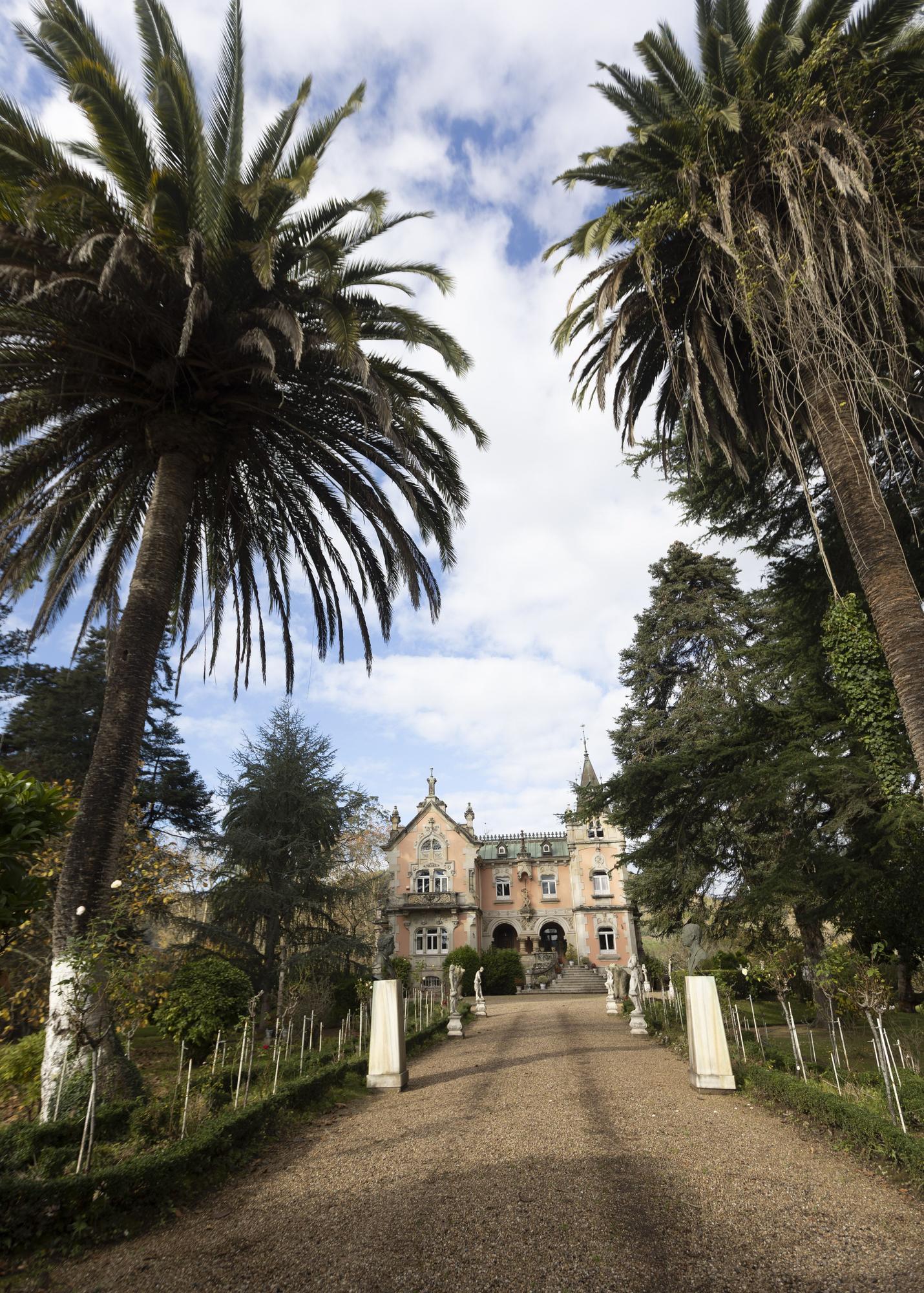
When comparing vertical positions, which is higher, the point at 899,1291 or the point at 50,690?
the point at 50,690

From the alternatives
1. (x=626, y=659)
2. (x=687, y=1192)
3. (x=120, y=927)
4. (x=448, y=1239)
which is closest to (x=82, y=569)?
(x=120, y=927)

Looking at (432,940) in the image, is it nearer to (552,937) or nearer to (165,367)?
(552,937)

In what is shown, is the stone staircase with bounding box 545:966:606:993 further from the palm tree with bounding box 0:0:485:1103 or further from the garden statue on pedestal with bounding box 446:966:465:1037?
the palm tree with bounding box 0:0:485:1103

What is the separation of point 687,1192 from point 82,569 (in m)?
11.7

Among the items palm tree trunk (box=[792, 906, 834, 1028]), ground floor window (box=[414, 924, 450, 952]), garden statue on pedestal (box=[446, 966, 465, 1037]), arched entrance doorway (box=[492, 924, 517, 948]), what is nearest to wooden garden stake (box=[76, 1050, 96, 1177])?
palm tree trunk (box=[792, 906, 834, 1028])

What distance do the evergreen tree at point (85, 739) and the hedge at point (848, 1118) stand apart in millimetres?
16054

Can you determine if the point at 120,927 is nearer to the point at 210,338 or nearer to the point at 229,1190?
the point at 229,1190

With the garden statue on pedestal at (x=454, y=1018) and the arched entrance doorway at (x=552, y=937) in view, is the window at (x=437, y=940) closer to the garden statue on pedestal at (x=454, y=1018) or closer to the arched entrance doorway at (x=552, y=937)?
the arched entrance doorway at (x=552, y=937)

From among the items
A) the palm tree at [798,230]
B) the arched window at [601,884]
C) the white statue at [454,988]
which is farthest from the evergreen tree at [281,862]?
the arched window at [601,884]

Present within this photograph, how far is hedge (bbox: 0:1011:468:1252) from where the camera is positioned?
14.9 ft

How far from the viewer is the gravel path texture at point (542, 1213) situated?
13.3 feet

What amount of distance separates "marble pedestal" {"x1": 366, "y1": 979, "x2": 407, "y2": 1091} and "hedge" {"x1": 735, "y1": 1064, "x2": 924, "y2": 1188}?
4948mm

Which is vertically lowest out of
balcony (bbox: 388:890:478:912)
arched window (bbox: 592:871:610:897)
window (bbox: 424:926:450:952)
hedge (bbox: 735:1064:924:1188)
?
hedge (bbox: 735:1064:924:1188)

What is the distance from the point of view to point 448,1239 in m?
4.51
